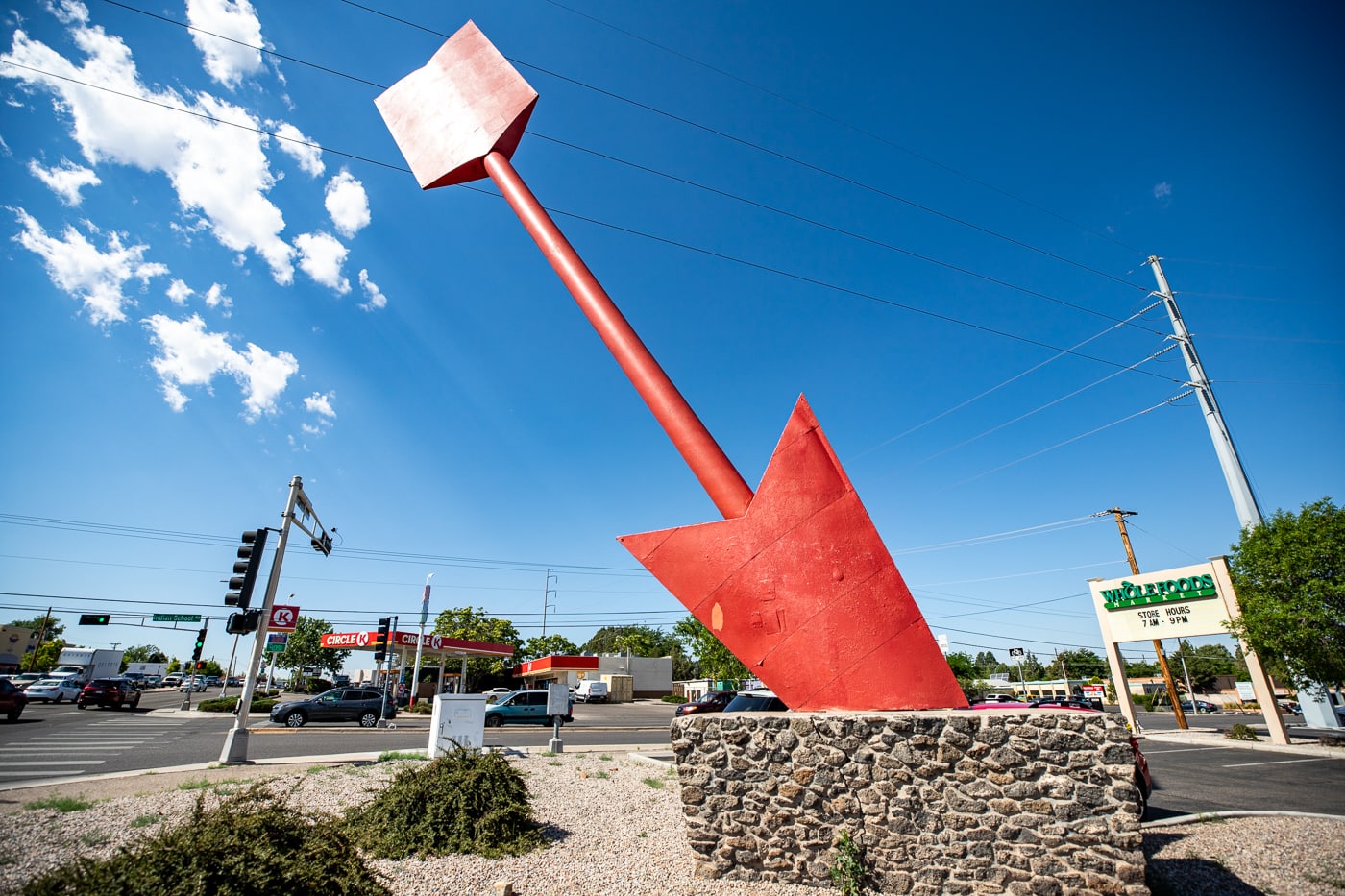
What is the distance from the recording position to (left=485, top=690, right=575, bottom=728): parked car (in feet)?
79.5

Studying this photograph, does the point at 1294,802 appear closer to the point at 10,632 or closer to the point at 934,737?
the point at 934,737

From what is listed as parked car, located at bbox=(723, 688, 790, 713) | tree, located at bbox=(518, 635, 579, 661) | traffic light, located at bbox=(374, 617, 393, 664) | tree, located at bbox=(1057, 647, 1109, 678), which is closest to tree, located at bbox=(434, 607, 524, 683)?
tree, located at bbox=(518, 635, 579, 661)

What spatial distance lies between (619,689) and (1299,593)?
4505 centimetres

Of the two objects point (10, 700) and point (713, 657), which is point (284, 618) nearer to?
point (10, 700)

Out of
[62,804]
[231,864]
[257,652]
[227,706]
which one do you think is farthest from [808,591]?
[227,706]

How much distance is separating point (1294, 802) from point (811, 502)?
10.9 metres

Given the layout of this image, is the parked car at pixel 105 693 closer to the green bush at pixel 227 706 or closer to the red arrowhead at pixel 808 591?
the green bush at pixel 227 706

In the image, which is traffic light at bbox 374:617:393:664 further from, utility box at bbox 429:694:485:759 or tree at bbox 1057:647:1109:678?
tree at bbox 1057:647:1109:678

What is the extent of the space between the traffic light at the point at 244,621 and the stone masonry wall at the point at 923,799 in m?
10.4

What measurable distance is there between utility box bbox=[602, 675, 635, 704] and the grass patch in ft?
152

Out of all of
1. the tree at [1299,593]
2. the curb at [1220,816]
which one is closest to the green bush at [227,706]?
the curb at [1220,816]

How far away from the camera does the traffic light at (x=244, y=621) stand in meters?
11.9

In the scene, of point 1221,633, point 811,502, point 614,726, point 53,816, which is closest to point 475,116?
point 811,502

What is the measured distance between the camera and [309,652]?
74.9 m
